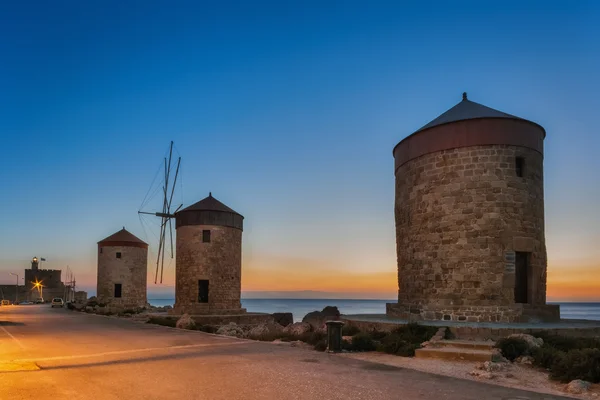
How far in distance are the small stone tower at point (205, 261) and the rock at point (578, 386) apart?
23037mm

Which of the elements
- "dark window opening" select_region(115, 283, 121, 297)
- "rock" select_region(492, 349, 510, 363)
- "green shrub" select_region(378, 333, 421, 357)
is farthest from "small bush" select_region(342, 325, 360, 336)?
"dark window opening" select_region(115, 283, 121, 297)

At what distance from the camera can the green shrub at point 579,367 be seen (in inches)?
329

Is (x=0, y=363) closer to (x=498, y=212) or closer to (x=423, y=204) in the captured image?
(x=423, y=204)

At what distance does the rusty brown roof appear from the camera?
4112 centimetres

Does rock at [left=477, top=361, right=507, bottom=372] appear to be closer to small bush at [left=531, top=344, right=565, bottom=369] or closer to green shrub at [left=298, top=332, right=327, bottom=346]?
small bush at [left=531, top=344, right=565, bottom=369]

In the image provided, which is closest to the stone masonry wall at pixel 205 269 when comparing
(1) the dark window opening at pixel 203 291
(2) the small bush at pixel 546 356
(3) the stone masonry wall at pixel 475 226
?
(1) the dark window opening at pixel 203 291

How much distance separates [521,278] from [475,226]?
287 centimetres

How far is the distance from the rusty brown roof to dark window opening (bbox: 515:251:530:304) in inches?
1311

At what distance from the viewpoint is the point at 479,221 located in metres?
15.1

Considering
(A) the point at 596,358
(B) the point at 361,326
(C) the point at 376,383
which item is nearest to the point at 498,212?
(B) the point at 361,326

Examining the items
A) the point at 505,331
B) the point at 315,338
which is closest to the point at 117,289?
the point at 315,338

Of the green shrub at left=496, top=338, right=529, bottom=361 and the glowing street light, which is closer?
the green shrub at left=496, top=338, right=529, bottom=361

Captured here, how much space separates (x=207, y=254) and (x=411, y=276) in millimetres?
15279

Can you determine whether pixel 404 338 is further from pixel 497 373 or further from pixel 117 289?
pixel 117 289
